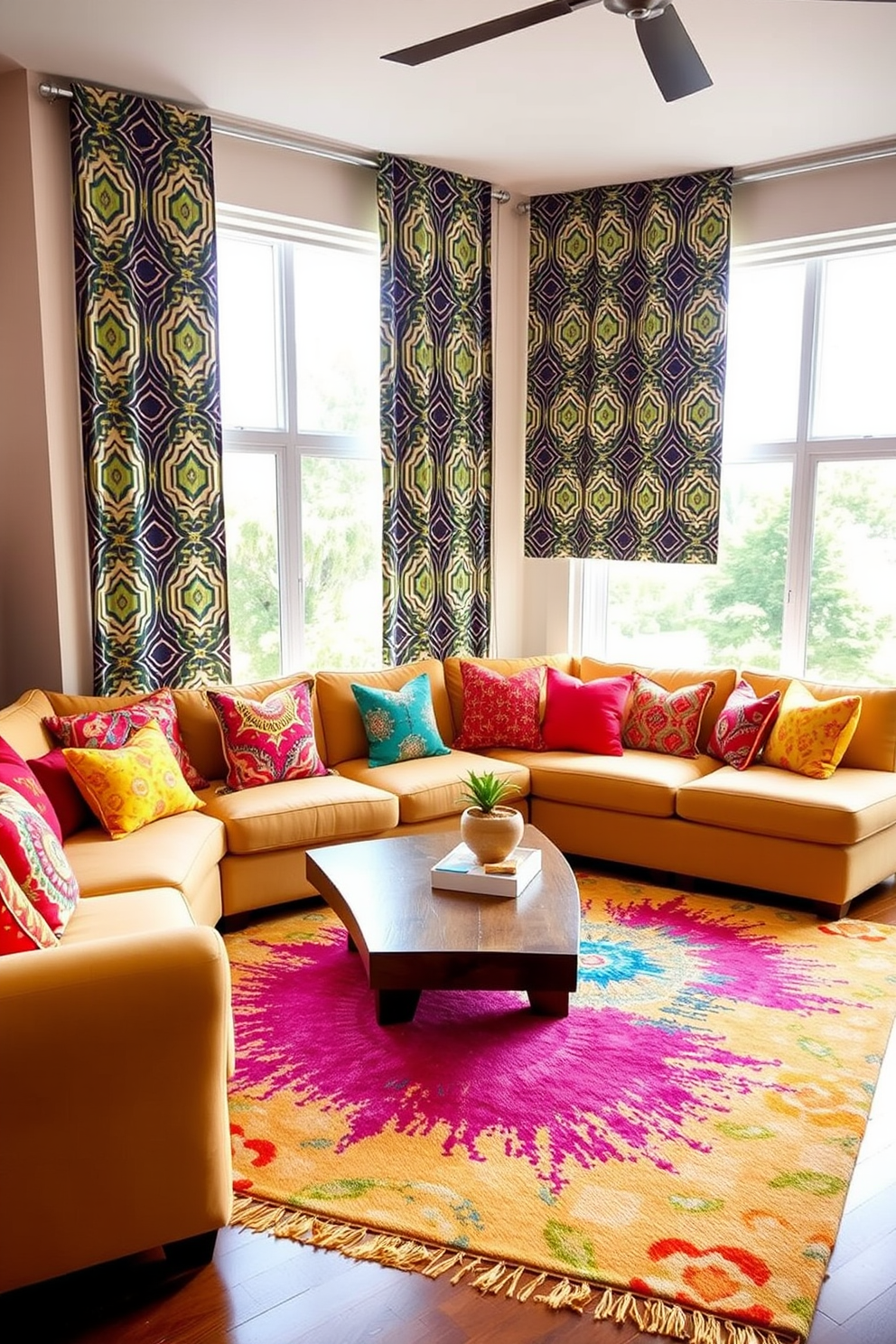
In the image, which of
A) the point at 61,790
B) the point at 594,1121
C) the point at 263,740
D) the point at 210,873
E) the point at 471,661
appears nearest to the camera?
the point at 594,1121

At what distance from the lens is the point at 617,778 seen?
4.35 m

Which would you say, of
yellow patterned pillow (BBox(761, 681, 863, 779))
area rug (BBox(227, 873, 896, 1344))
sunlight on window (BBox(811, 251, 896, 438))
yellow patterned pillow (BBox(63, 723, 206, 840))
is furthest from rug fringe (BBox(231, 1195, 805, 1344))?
sunlight on window (BBox(811, 251, 896, 438))

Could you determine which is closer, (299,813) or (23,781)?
(23,781)

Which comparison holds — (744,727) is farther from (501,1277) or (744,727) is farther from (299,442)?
(501,1277)

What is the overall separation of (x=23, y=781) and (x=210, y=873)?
834 mm

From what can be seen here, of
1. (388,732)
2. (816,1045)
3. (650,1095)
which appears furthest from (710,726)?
(650,1095)

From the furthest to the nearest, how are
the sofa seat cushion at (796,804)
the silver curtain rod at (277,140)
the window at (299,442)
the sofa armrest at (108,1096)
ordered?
the window at (299,442), the silver curtain rod at (277,140), the sofa seat cushion at (796,804), the sofa armrest at (108,1096)

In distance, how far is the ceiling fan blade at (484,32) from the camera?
8.38ft

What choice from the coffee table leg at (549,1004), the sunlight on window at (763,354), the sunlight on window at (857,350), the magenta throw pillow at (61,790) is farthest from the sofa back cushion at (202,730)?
the sunlight on window at (857,350)

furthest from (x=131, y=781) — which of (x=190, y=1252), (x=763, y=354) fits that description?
(x=763, y=354)

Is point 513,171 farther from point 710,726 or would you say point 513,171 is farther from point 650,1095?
point 650,1095

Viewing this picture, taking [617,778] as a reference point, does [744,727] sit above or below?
above

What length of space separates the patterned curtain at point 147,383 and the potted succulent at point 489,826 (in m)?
1.66

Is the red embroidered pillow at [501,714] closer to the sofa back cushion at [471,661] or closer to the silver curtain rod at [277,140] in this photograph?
the sofa back cushion at [471,661]
